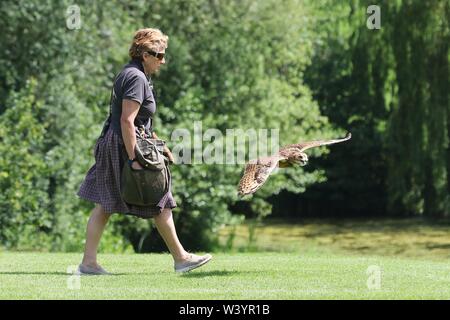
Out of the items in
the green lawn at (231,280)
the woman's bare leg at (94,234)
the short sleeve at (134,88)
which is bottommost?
the green lawn at (231,280)

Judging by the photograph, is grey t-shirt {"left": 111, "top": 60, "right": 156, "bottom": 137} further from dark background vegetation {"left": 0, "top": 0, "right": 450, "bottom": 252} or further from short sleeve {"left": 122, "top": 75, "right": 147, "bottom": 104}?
dark background vegetation {"left": 0, "top": 0, "right": 450, "bottom": 252}

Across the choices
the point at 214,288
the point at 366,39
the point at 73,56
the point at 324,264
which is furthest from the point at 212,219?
the point at 214,288

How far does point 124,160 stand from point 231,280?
131 centimetres

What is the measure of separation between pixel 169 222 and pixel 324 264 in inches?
67.0

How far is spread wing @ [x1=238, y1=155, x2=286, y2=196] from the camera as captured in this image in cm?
811

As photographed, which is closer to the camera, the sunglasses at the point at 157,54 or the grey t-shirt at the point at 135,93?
the grey t-shirt at the point at 135,93

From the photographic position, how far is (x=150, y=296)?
6.99 metres

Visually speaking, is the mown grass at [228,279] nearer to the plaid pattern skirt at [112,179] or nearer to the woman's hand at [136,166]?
the plaid pattern skirt at [112,179]

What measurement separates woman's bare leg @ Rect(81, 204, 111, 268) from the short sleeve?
3.20 feet

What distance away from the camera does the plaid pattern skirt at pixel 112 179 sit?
8148 mm

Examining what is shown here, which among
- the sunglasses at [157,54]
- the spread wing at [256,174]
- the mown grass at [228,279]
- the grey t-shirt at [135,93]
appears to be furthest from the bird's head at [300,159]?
the sunglasses at [157,54]

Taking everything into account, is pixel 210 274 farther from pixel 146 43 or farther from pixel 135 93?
pixel 146 43

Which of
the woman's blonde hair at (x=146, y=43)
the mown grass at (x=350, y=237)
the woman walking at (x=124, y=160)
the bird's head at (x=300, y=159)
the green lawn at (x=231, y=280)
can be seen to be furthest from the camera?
the mown grass at (x=350, y=237)
